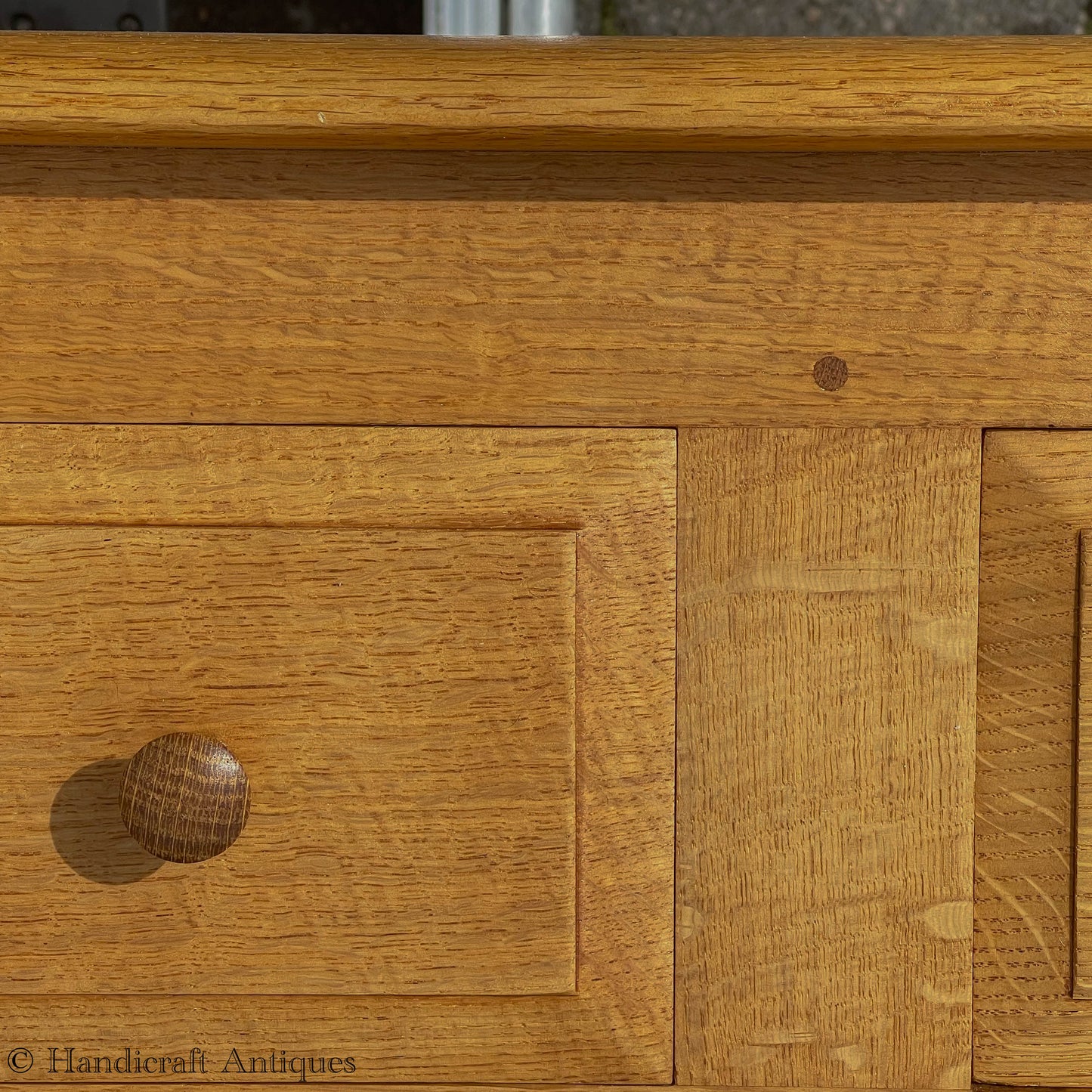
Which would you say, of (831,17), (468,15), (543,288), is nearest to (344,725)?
(543,288)

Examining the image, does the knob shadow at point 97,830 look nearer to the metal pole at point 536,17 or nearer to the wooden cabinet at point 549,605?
the wooden cabinet at point 549,605

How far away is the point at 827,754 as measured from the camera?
14.8 inches

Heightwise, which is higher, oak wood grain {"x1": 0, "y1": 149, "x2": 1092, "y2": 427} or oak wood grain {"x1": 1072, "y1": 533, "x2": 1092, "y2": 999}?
oak wood grain {"x1": 0, "y1": 149, "x2": 1092, "y2": 427}

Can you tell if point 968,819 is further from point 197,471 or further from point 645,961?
point 197,471

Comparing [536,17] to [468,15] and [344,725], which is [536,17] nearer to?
[468,15]

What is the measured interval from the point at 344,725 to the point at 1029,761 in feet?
0.75

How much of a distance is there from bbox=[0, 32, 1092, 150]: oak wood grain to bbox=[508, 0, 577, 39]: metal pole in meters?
0.45

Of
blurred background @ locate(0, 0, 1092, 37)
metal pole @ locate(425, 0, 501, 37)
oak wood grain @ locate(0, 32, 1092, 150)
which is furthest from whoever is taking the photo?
blurred background @ locate(0, 0, 1092, 37)

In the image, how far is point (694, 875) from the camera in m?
0.38

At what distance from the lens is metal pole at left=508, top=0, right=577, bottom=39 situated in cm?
74

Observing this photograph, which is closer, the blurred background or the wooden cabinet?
the wooden cabinet

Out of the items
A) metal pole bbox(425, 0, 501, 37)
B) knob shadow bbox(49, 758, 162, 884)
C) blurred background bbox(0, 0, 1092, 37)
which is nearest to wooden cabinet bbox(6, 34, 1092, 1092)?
knob shadow bbox(49, 758, 162, 884)

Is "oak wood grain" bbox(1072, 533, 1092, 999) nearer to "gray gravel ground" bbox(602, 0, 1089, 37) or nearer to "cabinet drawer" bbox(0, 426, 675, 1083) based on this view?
"cabinet drawer" bbox(0, 426, 675, 1083)

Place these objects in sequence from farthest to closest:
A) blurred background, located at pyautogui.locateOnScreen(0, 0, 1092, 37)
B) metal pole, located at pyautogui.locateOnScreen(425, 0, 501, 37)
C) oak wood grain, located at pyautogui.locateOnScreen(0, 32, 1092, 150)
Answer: blurred background, located at pyautogui.locateOnScreen(0, 0, 1092, 37)
metal pole, located at pyautogui.locateOnScreen(425, 0, 501, 37)
oak wood grain, located at pyautogui.locateOnScreen(0, 32, 1092, 150)
